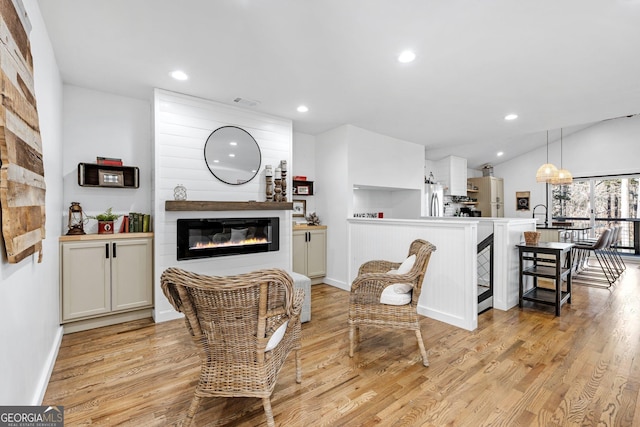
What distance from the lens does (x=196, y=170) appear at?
351 centimetres

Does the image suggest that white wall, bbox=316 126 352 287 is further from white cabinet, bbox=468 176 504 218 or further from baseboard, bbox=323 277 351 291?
white cabinet, bbox=468 176 504 218

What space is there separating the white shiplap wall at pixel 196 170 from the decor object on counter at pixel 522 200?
7514 millimetres

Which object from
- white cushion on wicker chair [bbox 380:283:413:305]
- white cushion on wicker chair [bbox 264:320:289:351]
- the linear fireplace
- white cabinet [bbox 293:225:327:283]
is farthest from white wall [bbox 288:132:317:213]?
white cushion on wicker chair [bbox 264:320:289:351]

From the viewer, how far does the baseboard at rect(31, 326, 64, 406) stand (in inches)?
71.3

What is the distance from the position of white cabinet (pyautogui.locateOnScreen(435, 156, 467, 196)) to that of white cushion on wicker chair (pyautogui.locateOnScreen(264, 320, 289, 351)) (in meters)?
6.30

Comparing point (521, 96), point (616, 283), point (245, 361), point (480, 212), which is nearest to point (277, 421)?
point (245, 361)

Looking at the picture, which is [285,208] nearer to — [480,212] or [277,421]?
[277,421]

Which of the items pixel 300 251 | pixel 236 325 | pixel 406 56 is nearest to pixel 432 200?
pixel 300 251

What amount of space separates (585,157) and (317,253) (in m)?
7.36

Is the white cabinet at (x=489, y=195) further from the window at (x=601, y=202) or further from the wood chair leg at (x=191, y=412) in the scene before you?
the wood chair leg at (x=191, y=412)

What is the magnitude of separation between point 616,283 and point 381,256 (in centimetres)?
418

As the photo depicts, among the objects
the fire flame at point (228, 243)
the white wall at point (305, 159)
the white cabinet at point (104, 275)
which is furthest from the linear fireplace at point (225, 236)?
the white wall at point (305, 159)

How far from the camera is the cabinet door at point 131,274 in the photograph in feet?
10.1

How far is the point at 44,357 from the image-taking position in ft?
6.83
